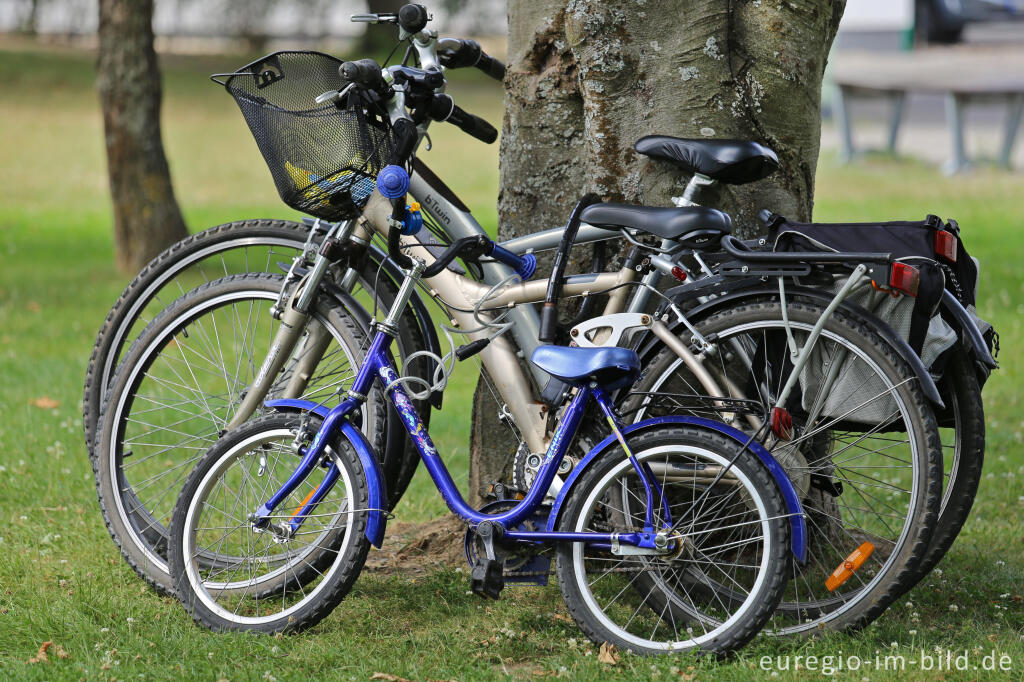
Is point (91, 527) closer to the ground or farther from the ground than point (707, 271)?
closer to the ground

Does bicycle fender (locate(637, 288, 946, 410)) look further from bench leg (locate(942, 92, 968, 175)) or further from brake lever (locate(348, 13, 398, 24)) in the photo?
bench leg (locate(942, 92, 968, 175))

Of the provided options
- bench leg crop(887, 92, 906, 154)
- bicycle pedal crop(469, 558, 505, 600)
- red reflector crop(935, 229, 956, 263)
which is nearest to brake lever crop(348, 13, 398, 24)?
bicycle pedal crop(469, 558, 505, 600)

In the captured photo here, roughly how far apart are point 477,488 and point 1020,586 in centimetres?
191

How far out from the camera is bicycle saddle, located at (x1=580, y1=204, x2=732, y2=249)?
3.23m

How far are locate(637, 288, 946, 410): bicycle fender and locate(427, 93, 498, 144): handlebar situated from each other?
85 cm

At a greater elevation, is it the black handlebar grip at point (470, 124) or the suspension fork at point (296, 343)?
the black handlebar grip at point (470, 124)

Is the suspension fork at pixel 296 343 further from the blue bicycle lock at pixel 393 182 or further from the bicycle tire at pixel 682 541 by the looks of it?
the bicycle tire at pixel 682 541

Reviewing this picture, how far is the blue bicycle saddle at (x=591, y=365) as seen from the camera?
3.16 meters

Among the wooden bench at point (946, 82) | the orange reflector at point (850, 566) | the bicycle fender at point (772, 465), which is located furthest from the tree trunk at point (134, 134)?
the wooden bench at point (946, 82)

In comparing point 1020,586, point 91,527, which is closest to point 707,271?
→ point 1020,586

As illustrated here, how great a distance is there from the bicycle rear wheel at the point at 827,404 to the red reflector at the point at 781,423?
0.09 metres

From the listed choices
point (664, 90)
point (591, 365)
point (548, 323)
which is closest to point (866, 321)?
point (591, 365)

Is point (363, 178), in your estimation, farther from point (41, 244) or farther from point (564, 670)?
point (41, 244)

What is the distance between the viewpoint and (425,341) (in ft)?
12.0
